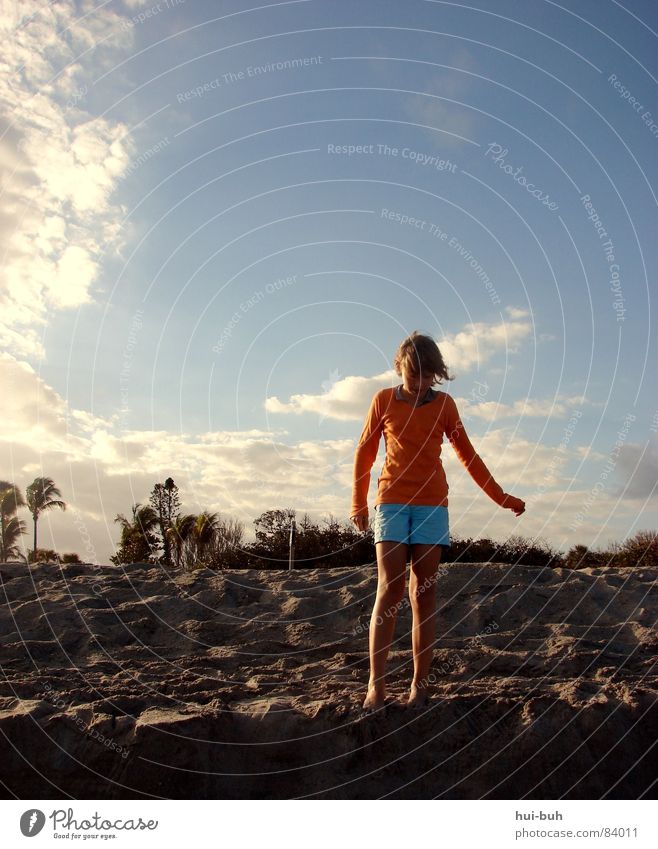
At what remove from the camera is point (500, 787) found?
12.1ft

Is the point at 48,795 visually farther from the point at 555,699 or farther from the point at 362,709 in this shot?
the point at 555,699

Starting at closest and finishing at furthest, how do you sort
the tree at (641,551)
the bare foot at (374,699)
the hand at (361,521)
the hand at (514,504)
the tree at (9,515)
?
the bare foot at (374,699) < the hand at (361,521) < the hand at (514,504) < the tree at (641,551) < the tree at (9,515)

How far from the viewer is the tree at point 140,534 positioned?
67.4 ft

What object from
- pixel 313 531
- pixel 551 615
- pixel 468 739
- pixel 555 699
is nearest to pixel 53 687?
pixel 468 739

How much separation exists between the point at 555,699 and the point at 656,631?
10.0 feet

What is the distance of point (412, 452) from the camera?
4375 mm

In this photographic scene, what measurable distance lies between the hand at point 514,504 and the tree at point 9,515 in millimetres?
28189

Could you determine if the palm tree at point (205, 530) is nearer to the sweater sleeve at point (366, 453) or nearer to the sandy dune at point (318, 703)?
the sandy dune at point (318, 703)

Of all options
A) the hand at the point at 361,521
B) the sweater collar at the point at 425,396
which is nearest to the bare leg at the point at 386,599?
the hand at the point at 361,521

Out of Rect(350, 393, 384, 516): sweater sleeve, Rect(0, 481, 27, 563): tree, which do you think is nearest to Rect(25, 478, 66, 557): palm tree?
Rect(0, 481, 27, 563): tree

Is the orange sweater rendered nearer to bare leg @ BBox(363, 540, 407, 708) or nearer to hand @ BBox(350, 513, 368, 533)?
hand @ BBox(350, 513, 368, 533)

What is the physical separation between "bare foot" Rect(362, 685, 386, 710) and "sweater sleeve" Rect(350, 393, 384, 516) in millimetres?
1073

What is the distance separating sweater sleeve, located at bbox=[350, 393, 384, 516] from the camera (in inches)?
181
